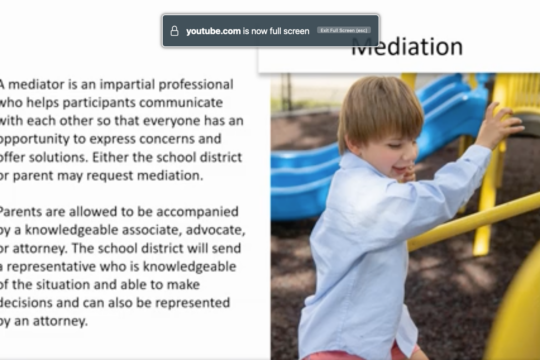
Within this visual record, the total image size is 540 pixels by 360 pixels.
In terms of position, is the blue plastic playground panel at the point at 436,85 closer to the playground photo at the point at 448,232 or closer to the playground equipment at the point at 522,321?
the playground photo at the point at 448,232

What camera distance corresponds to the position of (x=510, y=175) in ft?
9.55

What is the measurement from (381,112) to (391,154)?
68 millimetres

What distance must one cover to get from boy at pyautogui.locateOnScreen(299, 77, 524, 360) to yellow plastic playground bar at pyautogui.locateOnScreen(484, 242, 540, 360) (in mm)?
167

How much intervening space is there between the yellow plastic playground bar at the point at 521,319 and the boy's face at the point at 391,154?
260 mm

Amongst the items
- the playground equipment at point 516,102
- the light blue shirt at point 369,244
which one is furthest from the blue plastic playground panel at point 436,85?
the light blue shirt at point 369,244

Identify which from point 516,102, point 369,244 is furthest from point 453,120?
point 369,244

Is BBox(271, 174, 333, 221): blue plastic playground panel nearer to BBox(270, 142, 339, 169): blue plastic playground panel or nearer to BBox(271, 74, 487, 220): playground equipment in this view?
BBox(271, 74, 487, 220): playground equipment

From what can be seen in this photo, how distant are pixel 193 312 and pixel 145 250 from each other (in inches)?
5.4

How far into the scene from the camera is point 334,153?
9.11ft

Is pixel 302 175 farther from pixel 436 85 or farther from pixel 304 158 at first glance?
pixel 436 85

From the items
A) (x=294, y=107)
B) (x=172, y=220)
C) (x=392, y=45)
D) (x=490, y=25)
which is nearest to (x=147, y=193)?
(x=172, y=220)

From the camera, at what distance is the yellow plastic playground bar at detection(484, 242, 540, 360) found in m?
0.86

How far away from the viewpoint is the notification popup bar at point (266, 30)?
1120mm

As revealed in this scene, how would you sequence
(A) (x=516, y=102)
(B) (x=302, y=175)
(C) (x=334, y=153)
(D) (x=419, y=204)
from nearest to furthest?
(D) (x=419, y=204)
(A) (x=516, y=102)
(B) (x=302, y=175)
(C) (x=334, y=153)
